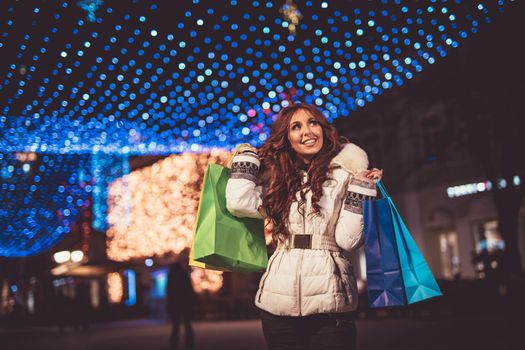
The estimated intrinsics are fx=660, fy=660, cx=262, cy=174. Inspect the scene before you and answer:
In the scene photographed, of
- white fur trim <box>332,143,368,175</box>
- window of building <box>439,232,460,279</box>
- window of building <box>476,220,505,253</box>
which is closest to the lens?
white fur trim <box>332,143,368,175</box>

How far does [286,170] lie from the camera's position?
11.1 feet

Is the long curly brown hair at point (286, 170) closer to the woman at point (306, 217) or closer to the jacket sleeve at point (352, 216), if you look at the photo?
the woman at point (306, 217)

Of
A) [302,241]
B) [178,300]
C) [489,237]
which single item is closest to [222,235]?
[302,241]

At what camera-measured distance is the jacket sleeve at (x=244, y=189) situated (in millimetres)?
3242

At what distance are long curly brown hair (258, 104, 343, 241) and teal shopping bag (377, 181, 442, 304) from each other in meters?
0.39

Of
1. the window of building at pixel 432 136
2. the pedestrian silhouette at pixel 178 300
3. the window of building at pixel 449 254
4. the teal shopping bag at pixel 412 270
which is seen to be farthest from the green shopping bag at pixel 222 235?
the window of building at pixel 432 136

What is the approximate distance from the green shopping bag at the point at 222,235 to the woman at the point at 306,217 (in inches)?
3.9

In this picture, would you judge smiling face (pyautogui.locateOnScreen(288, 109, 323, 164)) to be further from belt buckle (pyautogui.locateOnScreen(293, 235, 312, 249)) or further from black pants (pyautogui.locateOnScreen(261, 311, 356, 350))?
black pants (pyautogui.locateOnScreen(261, 311, 356, 350))

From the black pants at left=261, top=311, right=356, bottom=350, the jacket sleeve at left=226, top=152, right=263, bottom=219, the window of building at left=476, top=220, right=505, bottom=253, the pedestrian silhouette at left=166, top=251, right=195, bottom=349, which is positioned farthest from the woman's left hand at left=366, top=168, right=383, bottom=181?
the window of building at left=476, top=220, right=505, bottom=253

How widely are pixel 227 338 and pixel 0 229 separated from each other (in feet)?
20.2

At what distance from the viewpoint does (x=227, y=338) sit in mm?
15266

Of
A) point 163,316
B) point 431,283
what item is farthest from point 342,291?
point 163,316

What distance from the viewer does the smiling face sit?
337 cm

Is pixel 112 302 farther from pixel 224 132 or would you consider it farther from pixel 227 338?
pixel 224 132
